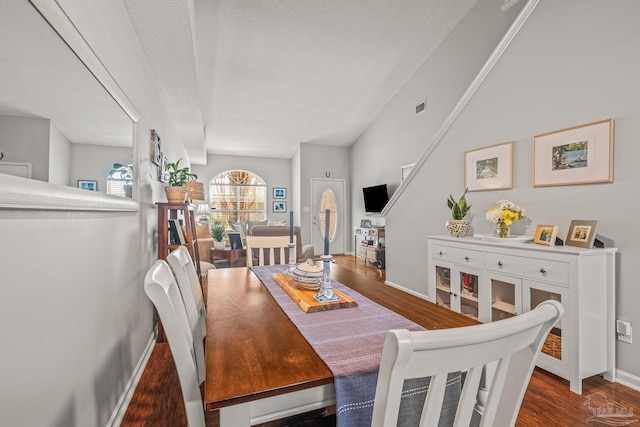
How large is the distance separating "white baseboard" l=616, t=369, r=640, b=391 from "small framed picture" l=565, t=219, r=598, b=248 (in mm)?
829

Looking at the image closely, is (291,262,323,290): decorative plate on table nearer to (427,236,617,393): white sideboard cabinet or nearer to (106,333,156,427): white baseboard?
(106,333,156,427): white baseboard

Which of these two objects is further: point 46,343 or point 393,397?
point 46,343

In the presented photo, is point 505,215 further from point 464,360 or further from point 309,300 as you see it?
point 464,360

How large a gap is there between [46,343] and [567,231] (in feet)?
9.69

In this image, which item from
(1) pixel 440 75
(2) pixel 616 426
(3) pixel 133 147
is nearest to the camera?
(2) pixel 616 426

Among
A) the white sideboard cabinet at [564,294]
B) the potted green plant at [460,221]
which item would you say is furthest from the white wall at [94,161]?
the potted green plant at [460,221]

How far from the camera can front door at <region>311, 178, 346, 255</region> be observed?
725 cm

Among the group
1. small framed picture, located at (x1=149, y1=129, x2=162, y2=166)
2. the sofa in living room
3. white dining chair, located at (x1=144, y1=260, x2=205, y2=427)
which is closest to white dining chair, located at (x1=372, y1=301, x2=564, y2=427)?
white dining chair, located at (x1=144, y1=260, x2=205, y2=427)

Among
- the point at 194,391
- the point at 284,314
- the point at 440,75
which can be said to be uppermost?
the point at 440,75

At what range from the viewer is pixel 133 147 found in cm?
196

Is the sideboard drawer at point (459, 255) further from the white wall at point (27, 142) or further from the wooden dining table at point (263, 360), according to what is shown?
the white wall at point (27, 142)

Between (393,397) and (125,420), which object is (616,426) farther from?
(125,420)

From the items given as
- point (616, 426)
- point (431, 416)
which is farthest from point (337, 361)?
point (616, 426)

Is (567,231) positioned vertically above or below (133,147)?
below
